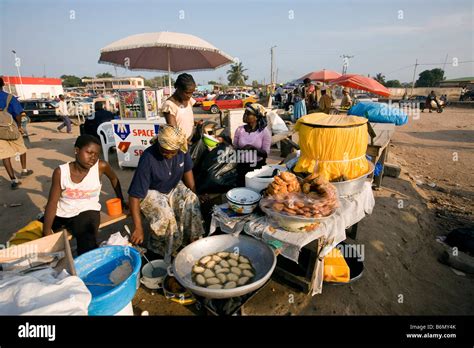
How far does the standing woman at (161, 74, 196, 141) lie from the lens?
3742 mm

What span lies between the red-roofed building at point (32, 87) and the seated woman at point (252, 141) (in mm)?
44332

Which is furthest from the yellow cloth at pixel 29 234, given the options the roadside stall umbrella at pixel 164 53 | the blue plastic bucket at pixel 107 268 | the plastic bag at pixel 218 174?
the roadside stall umbrella at pixel 164 53

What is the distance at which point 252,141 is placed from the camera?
393 cm

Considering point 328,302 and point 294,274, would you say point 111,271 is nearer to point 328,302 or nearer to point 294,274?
point 294,274

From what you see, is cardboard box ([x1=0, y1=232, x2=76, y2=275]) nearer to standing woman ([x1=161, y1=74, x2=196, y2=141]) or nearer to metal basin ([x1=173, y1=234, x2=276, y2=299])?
metal basin ([x1=173, y1=234, x2=276, y2=299])

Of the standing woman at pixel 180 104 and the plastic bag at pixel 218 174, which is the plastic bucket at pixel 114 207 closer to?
the plastic bag at pixel 218 174

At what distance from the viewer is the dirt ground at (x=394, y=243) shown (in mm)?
2645

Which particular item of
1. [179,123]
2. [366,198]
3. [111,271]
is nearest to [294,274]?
[366,198]

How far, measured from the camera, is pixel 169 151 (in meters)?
2.69

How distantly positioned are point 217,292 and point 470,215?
572 cm

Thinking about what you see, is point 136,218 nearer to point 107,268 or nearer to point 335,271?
point 107,268

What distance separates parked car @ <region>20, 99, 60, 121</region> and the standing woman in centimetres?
1658

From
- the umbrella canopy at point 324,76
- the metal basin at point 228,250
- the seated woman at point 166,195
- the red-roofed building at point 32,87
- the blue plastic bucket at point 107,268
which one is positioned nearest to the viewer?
the blue plastic bucket at point 107,268

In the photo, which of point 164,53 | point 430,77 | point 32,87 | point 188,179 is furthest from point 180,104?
point 430,77
